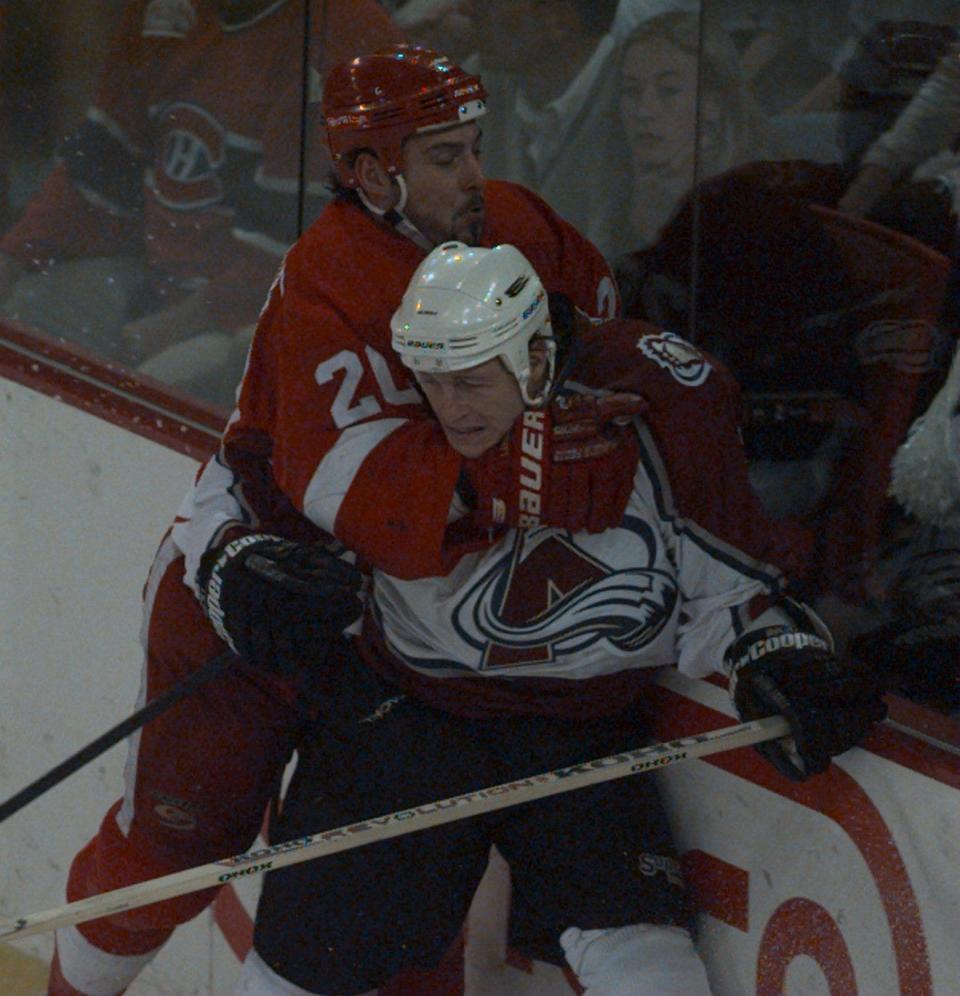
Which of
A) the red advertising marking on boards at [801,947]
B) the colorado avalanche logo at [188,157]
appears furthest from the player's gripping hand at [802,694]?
the colorado avalanche logo at [188,157]

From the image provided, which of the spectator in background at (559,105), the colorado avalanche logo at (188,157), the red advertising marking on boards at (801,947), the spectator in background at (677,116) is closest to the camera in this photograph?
the red advertising marking on boards at (801,947)

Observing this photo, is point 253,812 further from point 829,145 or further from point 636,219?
point 829,145

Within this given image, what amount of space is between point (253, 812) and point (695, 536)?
70 centimetres

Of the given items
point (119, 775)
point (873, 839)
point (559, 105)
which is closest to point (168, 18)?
point (559, 105)

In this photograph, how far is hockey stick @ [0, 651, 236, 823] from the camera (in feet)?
6.56

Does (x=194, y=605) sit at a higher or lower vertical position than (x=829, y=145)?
lower

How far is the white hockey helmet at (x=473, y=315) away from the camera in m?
1.79

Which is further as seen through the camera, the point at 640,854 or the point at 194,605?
the point at 194,605

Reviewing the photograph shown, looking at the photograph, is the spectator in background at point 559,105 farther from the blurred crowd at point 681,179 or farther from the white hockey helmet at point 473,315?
the white hockey helmet at point 473,315

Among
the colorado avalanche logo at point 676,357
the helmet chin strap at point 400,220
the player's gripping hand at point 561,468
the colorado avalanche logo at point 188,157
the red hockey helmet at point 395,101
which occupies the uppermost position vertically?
the red hockey helmet at point 395,101

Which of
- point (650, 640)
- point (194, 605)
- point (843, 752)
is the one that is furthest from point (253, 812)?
point (843, 752)

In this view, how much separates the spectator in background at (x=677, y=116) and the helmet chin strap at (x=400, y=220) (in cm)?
34

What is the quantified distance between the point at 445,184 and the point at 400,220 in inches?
2.4

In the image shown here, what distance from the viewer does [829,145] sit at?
2039 mm
